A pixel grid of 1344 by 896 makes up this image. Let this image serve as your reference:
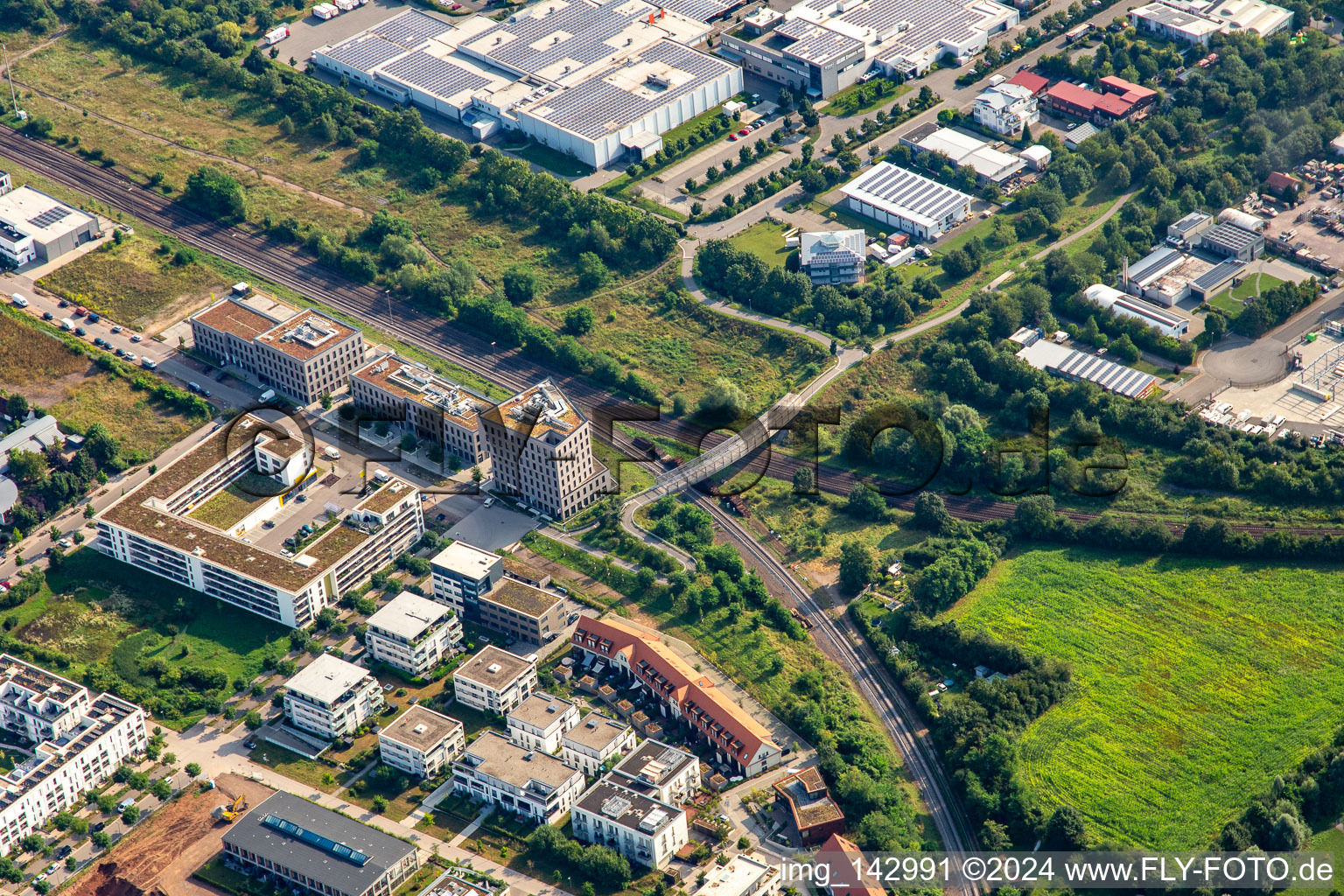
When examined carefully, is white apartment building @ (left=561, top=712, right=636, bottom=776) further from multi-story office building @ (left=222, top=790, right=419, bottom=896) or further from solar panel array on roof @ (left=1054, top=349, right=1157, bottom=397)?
solar panel array on roof @ (left=1054, top=349, right=1157, bottom=397)

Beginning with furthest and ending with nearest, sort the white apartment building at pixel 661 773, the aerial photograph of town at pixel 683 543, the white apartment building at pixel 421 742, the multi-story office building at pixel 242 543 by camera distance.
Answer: the multi-story office building at pixel 242 543 < the white apartment building at pixel 421 742 < the white apartment building at pixel 661 773 < the aerial photograph of town at pixel 683 543

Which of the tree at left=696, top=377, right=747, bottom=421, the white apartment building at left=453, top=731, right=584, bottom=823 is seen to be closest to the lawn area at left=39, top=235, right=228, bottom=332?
the tree at left=696, top=377, right=747, bottom=421

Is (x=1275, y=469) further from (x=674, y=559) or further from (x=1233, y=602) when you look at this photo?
(x=674, y=559)

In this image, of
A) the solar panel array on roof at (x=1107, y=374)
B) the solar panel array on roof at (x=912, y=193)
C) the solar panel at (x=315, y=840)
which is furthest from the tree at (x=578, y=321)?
the solar panel at (x=315, y=840)

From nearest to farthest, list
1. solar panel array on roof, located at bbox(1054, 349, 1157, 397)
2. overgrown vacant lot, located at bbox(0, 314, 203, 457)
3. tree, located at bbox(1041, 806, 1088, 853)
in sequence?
tree, located at bbox(1041, 806, 1088, 853), overgrown vacant lot, located at bbox(0, 314, 203, 457), solar panel array on roof, located at bbox(1054, 349, 1157, 397)

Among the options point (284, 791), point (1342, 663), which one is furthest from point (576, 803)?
point (1342, 663)

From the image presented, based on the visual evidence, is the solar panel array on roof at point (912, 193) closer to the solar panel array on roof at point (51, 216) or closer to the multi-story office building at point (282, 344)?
the multi-story office building at point (282, 344)
